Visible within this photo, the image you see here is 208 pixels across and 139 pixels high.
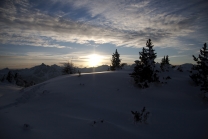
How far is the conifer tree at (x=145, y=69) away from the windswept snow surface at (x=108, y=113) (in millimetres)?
676

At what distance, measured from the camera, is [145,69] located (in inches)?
475

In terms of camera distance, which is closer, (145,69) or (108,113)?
(108,113)

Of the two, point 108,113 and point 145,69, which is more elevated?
point 145,69

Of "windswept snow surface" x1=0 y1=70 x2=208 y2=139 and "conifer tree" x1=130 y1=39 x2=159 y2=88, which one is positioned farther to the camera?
"conifer tree" x1=130 y1=39 x2=159 y2=88

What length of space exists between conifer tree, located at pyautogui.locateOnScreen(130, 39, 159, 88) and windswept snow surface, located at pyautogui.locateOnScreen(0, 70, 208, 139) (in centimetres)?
68

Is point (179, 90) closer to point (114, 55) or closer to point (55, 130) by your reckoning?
point (55, 130)

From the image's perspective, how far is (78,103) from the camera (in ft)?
28.7

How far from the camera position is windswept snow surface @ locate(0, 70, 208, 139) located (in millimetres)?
5496

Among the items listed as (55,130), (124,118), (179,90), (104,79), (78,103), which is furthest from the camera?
(104,79)

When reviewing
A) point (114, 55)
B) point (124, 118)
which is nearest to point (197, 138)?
point (124, 118)

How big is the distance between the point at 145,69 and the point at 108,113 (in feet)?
20.4

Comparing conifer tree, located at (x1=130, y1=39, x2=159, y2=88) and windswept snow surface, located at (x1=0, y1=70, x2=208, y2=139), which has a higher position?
conifer tree, located at (x1=130, y1=39, x2=159, y2=88)

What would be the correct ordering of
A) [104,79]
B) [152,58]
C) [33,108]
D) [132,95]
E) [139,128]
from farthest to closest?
[104,79]
[152,58]
[132,95]
[33,108]
[139,128]

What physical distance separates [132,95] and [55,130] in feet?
21.4
